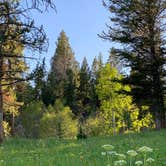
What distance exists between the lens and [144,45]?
30188 mm

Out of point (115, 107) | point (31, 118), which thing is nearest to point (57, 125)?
point (31, 118)

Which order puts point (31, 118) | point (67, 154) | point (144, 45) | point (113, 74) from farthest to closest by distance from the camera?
point (31, 118) → point (113, 74) → point (144, 45) → point (67, 154)

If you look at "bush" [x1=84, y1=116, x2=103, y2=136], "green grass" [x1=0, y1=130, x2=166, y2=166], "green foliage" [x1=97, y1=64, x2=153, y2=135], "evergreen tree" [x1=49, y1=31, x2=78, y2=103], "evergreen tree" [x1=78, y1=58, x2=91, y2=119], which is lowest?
"green grass" [x1=0, y1=130, x2=166, y2=166]

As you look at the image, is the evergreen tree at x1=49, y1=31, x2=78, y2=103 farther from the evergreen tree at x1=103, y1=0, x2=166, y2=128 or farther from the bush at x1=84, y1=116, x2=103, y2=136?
the evergreen tree at x1=103, y1=0, x2=166, y2=128

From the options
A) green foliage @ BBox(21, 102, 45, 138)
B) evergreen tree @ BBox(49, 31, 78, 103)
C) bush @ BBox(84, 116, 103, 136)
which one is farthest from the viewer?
evergreen tree @ BBox(49, 31, 78, 103)

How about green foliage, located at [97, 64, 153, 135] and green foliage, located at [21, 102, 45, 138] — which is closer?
green foliage, located at [97, 64, 153, 135]

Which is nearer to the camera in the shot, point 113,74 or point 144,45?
point 144,45

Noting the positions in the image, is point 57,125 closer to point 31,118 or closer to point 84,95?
point 31,118

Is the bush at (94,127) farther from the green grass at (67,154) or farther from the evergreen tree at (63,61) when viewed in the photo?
the green grass at (67,154)

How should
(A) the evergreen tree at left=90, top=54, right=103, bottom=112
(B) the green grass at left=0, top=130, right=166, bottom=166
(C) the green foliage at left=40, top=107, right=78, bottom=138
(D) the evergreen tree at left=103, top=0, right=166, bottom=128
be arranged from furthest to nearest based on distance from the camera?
(A) the evergreen tree at left=90, top=54, right=103, bottom=112 < (C) the green foliage at left=40, top=107, right=78, bottom=138 < (D) the evergreen tree at left=103, top=0, right=166, bottom=128 < (B) the green grass at left=0, top=130, right=166, bottom=166

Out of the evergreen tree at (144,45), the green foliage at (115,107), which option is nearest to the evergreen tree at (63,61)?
the green foliage at (115,107)

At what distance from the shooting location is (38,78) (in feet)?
72.9

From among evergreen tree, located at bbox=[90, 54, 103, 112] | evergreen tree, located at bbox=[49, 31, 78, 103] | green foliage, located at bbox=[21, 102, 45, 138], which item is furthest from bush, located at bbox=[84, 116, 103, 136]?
evergreen tree, located at bbox=[49, 31, 78, 103]

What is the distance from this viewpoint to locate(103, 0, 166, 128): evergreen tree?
30.0 metres
